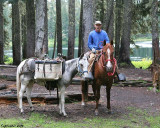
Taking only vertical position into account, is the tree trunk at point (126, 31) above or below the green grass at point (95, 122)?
above

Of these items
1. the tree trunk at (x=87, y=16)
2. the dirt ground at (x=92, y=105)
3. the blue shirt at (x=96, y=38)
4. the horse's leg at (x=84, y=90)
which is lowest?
the dirt ground at (x=92, y=105)

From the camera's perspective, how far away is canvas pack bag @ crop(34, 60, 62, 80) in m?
7.23

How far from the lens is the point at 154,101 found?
10.2 m

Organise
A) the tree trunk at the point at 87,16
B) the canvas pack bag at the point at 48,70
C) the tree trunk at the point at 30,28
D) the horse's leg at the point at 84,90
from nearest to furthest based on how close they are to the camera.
→ the canvas pack bag at the point at 48,70 < the horse's leg at the point at 84,90 < the tree trunk at the point at 87,16 < the tree trunk at the point at 30,28

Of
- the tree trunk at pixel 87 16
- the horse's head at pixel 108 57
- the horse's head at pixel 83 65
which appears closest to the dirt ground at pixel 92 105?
the horse's head at pixel 83 65

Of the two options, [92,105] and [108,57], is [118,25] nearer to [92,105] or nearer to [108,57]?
[92,105]

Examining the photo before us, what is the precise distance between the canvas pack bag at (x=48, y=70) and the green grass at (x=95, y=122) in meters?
1.28

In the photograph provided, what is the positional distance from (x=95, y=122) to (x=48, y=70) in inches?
Answer: 84.8

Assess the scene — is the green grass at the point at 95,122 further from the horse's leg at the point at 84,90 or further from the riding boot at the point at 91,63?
the horse's leg at the point at 84,90

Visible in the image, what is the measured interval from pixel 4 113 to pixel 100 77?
3391mm

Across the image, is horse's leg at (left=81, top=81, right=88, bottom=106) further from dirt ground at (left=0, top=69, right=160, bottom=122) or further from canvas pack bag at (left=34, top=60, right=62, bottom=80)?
canvas pack bag at (left=34, top=60, right=62, bottom=80)

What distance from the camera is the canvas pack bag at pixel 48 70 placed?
7.23m

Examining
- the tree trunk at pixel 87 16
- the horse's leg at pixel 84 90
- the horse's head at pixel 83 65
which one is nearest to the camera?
the horse's head at pixel 83 65

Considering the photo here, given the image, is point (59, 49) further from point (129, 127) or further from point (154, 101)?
point (129, 127)
